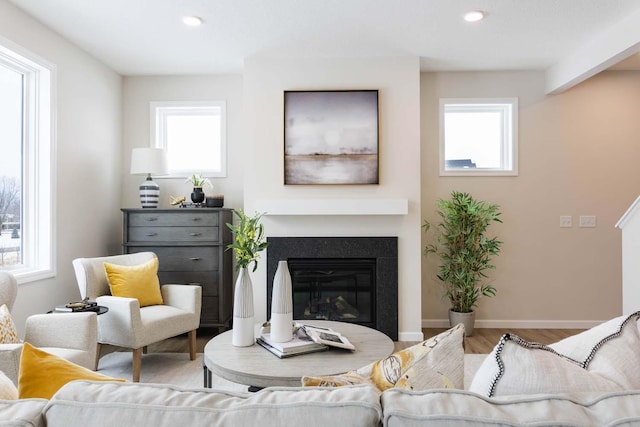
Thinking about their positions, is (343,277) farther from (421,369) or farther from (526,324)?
(421,369)

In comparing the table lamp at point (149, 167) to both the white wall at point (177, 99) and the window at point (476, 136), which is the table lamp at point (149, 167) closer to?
the white wall at point (177, 99)

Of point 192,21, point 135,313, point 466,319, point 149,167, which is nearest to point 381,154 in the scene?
point 466,319

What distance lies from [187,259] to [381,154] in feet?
6.74

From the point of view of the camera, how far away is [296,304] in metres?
4.05

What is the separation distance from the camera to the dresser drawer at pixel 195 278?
3.99 metres

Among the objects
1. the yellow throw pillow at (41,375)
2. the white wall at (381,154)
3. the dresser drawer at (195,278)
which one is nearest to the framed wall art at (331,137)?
the white wall at (381,154)

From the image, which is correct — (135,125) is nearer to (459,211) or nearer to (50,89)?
(50,89)

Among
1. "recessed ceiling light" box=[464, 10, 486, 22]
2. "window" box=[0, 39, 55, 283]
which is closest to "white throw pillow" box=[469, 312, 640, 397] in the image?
"recessed ceiling light" box=[464, 10, 486, 22]

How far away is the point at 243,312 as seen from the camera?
215 centimetres

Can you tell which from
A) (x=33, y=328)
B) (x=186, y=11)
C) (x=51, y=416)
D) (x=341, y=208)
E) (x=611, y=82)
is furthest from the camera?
(x=611, y=82)

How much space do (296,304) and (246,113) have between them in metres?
1.85

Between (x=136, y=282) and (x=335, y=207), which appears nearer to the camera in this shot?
(x=136, y=282)

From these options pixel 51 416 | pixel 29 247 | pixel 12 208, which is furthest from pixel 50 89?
pixel 51 416

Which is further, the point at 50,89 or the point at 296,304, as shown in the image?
the point at 296,304
